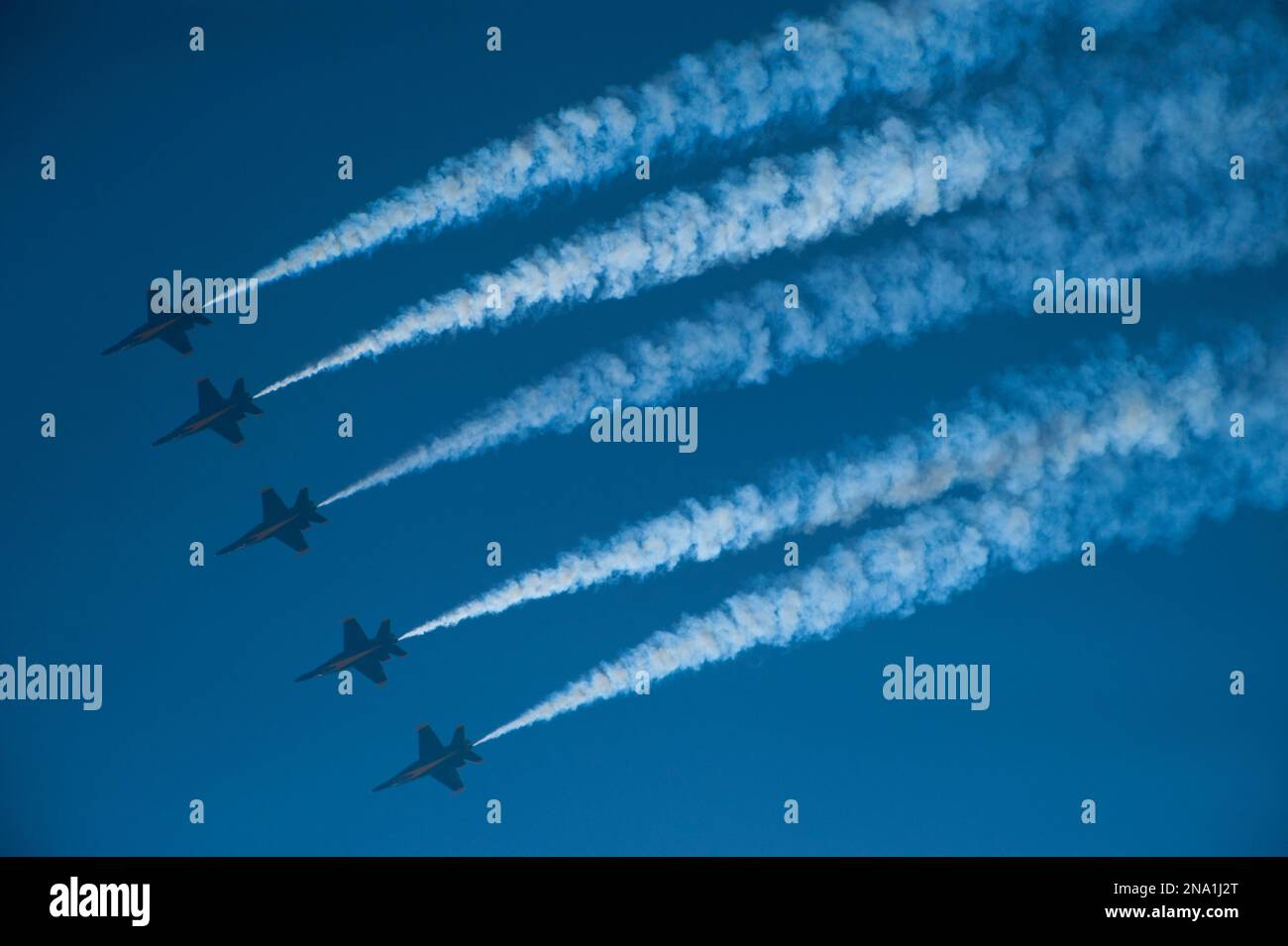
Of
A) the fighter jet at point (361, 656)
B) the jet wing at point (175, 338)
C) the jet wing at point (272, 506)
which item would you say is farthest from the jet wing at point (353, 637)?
the jet wing at point (175, 338)

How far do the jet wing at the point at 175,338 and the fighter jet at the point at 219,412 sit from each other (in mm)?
993

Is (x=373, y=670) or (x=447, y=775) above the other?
(x=373, y=670)

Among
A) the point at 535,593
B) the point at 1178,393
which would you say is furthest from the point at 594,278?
the point at 1178,393

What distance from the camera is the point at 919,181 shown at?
143 ft

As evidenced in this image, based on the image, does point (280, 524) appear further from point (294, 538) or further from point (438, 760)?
point (438, 760)

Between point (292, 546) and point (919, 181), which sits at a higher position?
point (919, 181)

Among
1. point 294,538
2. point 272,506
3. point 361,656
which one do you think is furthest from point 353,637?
point 272,506

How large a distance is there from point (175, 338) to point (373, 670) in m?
8.65

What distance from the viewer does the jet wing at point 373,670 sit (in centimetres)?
5338

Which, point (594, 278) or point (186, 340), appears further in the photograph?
point (186, 340)

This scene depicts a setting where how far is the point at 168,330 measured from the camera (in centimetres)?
5172
